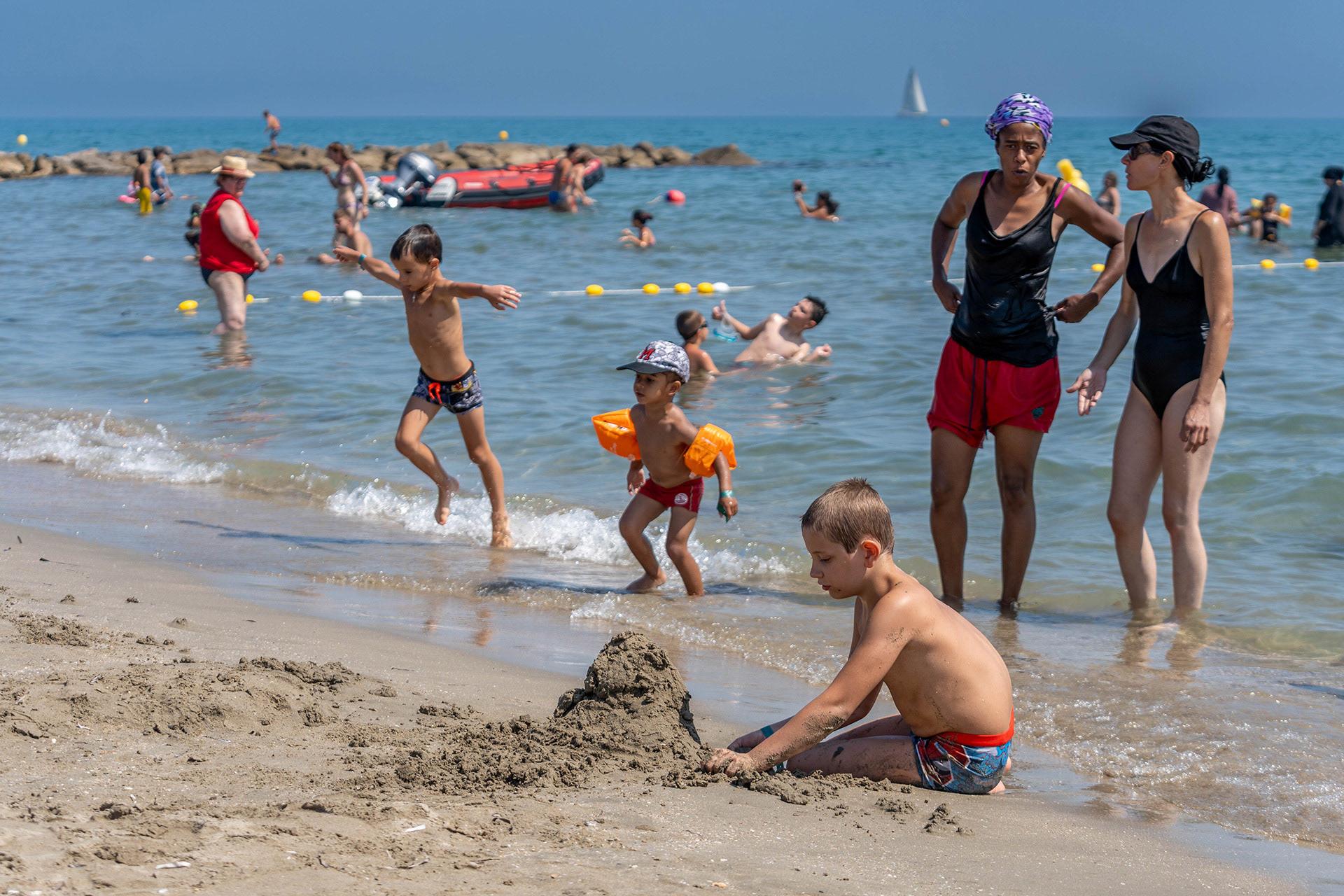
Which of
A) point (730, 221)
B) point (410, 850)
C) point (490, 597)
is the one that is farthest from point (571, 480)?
point (730, 221)

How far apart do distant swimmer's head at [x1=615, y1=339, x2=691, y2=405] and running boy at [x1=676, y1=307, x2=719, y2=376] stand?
496 centimetres

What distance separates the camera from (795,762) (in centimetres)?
381

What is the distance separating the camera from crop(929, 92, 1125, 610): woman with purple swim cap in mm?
5328

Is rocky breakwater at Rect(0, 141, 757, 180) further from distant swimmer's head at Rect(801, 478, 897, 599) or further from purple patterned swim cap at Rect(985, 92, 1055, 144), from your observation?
distant swimmer's head at Rect(801, 478, 897, 599)

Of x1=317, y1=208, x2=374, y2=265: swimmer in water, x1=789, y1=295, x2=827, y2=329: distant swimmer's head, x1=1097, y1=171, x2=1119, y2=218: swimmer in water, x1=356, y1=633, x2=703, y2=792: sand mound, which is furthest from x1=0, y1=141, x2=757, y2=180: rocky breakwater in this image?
x1=356, y1=633, x2=703, y2=792: sand mound

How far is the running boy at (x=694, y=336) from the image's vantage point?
11.2 m

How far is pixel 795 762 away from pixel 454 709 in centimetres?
99

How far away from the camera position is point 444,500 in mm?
7215

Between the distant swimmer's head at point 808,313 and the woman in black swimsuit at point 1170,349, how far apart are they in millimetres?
6469

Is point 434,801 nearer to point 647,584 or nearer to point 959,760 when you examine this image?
point 959,760

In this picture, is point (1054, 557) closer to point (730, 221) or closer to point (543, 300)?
point (543, 300)

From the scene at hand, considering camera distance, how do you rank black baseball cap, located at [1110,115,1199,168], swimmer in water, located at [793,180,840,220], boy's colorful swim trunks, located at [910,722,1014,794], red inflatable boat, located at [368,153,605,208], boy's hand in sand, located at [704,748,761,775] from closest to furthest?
1. boy's hand in sand, located at [704,748,761,775]
2. boy's colorful swim trunks, located at [910,722,1014,794]
3. black baseball cap, located at [1110,115,1199,168]
4. swimmer in water, located at [793,180,840,220]
5. red inflatable boat, located at [368,153,605,208]

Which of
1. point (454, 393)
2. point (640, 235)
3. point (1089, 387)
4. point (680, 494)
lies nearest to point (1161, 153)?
point (1089, 387)

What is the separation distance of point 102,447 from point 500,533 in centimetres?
365
